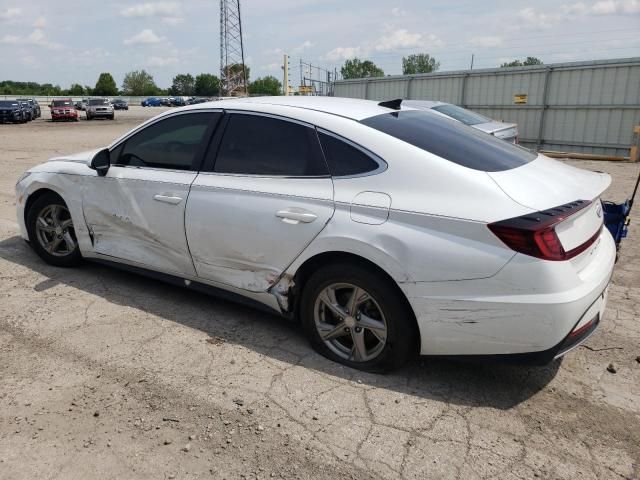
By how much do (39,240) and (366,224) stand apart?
3.51 metres

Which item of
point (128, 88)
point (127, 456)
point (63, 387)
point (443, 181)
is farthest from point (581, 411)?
point (128, 88)

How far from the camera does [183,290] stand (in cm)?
460

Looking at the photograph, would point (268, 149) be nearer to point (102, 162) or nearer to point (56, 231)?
point (102, 162)

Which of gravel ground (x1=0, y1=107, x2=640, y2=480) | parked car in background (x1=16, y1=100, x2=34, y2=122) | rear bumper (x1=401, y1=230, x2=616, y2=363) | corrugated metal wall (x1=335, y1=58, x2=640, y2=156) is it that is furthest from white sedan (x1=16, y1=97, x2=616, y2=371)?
parked car in background (x1=16, y1=100, x2=34, y2=122)

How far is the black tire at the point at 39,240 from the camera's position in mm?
4859

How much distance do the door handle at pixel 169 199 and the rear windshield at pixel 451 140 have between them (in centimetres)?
147

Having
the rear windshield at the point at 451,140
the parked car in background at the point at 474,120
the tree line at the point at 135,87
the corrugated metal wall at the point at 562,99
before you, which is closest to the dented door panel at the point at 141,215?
the rear windshield at the point at 451,140

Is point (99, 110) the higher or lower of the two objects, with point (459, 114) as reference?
lower

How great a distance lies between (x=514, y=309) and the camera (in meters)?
2.69

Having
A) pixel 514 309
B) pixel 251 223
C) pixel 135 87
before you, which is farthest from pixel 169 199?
pixel 135 87

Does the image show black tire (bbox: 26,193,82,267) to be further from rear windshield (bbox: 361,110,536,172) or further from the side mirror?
rear windshield (bbox: 361,110,536,172)

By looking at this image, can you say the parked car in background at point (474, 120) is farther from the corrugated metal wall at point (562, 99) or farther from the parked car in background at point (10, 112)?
the parked car in background at point (10, 112)

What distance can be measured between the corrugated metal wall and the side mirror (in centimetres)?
1437

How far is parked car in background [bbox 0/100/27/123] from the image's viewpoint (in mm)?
32688
